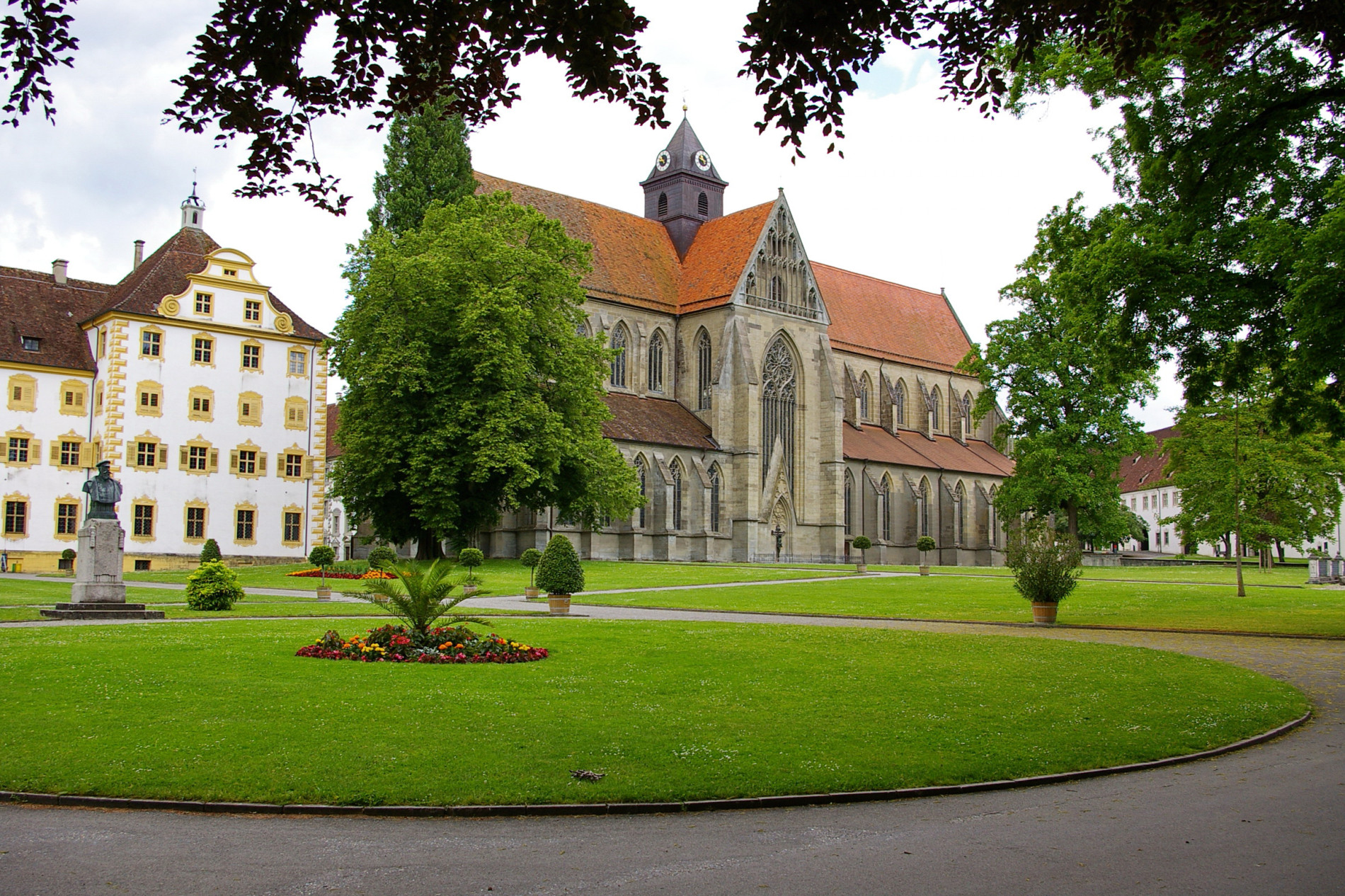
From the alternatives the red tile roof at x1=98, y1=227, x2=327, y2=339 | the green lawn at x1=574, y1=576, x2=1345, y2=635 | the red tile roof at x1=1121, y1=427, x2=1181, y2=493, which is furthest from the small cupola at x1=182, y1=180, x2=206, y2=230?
the red tile roof at x1=1121, y1=427, x2=1181, y2=493

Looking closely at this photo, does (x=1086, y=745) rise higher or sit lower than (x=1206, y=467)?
lower

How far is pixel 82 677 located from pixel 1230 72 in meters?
21.4

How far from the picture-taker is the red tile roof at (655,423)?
195ft

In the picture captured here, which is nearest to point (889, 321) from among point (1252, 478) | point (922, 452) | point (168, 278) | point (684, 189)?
point (922, 452)

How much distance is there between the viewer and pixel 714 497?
63.2 metres

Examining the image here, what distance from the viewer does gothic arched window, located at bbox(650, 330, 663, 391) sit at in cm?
6656

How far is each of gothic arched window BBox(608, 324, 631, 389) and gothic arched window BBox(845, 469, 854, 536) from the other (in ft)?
54.2

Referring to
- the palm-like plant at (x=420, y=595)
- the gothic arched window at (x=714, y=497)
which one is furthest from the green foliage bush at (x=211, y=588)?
the gothic arched window at (x=714, y=497)

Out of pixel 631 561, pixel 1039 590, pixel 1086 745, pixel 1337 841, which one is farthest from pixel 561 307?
pixel 1337 841

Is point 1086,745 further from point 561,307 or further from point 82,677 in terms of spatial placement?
point 561,307

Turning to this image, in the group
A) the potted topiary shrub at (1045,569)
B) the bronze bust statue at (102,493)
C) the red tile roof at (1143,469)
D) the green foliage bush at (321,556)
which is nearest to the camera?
the bronze bust statue at (102,493)

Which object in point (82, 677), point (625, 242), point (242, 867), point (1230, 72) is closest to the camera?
point (242, 867)

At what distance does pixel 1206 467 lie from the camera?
204 ft

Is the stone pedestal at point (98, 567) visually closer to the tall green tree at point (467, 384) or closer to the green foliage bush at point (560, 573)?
the green foliage bush at point (560, 573)
